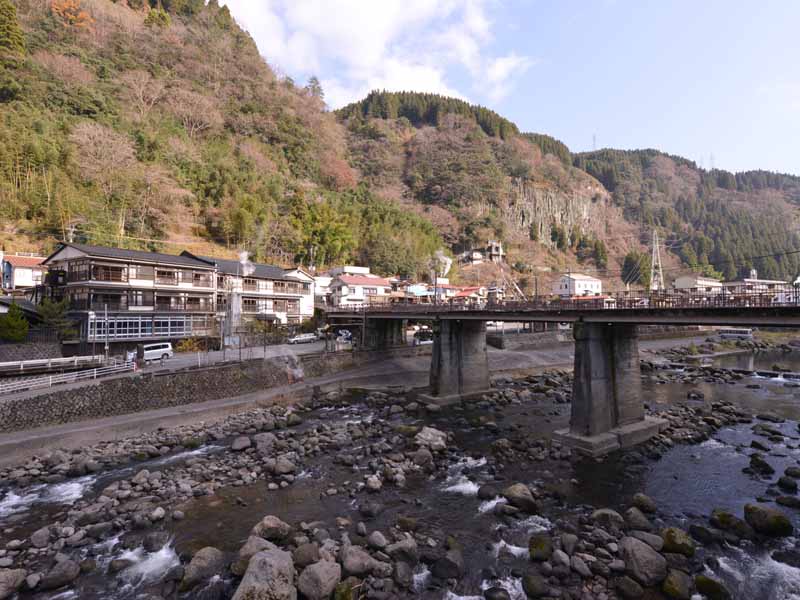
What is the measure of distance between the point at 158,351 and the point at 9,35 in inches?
2576

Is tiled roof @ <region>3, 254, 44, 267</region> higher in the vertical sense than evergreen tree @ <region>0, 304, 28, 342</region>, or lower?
higher

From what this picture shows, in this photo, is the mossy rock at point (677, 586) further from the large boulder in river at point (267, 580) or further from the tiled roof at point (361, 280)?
the tiled roof at point (361, 280)

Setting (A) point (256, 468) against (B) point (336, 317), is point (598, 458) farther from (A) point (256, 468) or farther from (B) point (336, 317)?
(B) point (336, 317)

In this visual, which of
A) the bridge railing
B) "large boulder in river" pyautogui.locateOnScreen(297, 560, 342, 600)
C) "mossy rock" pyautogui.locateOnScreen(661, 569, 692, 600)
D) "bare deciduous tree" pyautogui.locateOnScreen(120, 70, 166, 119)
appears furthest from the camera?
"bare deciduous tree" pyautogui.locateOnScreen(120, 70, 166, 119)

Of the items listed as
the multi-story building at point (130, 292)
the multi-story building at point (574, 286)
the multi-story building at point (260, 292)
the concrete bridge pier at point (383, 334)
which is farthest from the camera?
the multi-story building at point (574, 286)

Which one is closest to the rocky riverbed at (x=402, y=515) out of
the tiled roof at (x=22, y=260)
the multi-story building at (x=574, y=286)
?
the tiled roof at (x=22, y=260)

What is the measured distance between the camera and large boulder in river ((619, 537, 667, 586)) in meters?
11.8

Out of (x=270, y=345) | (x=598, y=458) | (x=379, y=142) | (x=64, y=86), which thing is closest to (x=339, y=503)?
(x=598, y=458)

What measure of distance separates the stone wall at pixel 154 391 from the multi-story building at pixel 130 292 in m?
10.0

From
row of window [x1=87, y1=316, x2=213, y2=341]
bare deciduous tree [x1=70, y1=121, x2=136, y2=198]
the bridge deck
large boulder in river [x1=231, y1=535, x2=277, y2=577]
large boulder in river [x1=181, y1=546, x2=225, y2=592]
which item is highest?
bare deciduous tree [x1=70, y1=121, x2=136, y2=198]

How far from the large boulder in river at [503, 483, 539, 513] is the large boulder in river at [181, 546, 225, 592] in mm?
10533

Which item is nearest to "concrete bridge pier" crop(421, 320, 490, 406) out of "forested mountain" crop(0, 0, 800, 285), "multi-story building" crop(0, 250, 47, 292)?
"multi-story building" crop(0, 250, 47, 292)

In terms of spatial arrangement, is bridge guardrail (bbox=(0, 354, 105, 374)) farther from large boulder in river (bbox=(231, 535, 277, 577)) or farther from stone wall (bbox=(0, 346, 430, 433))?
large boulder in river (bbox=(231, 535, 277, 577))

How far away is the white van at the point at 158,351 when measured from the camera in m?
32.8
